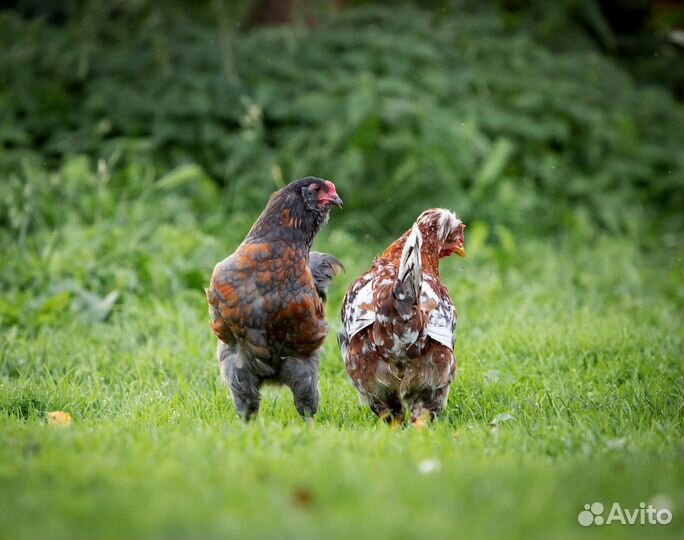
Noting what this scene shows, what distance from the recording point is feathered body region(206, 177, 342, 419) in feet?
15.4

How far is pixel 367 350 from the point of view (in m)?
4.92

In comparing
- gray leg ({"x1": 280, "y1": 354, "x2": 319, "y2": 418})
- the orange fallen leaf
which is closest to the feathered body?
gray leg ({"x1": 280, "y1": 354, "x2": 319, "y2": 418})

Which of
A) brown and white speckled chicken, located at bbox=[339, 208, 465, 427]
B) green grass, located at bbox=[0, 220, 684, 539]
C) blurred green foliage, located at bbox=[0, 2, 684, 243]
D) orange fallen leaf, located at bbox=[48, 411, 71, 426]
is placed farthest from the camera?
blurred green foliage, located at bbox=[0, 2, 684, 243]

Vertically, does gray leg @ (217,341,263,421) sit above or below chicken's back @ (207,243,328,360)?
below

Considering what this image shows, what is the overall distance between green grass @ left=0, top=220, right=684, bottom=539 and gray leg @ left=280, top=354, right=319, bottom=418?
0.12m

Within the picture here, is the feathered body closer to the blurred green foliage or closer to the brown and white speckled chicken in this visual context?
the brown and white speckled chicken

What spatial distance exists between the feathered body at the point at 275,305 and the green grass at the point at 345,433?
9.9 inches

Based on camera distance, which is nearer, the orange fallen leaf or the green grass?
the green grass

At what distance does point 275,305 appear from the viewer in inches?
184

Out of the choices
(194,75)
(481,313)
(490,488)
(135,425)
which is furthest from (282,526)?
(194,75)

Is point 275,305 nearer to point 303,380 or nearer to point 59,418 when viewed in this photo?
point 303,380

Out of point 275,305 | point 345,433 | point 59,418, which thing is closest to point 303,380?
point 275,305

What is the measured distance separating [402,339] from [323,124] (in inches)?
241

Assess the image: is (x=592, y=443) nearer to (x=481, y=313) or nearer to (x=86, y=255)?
(x=481, y=313)
